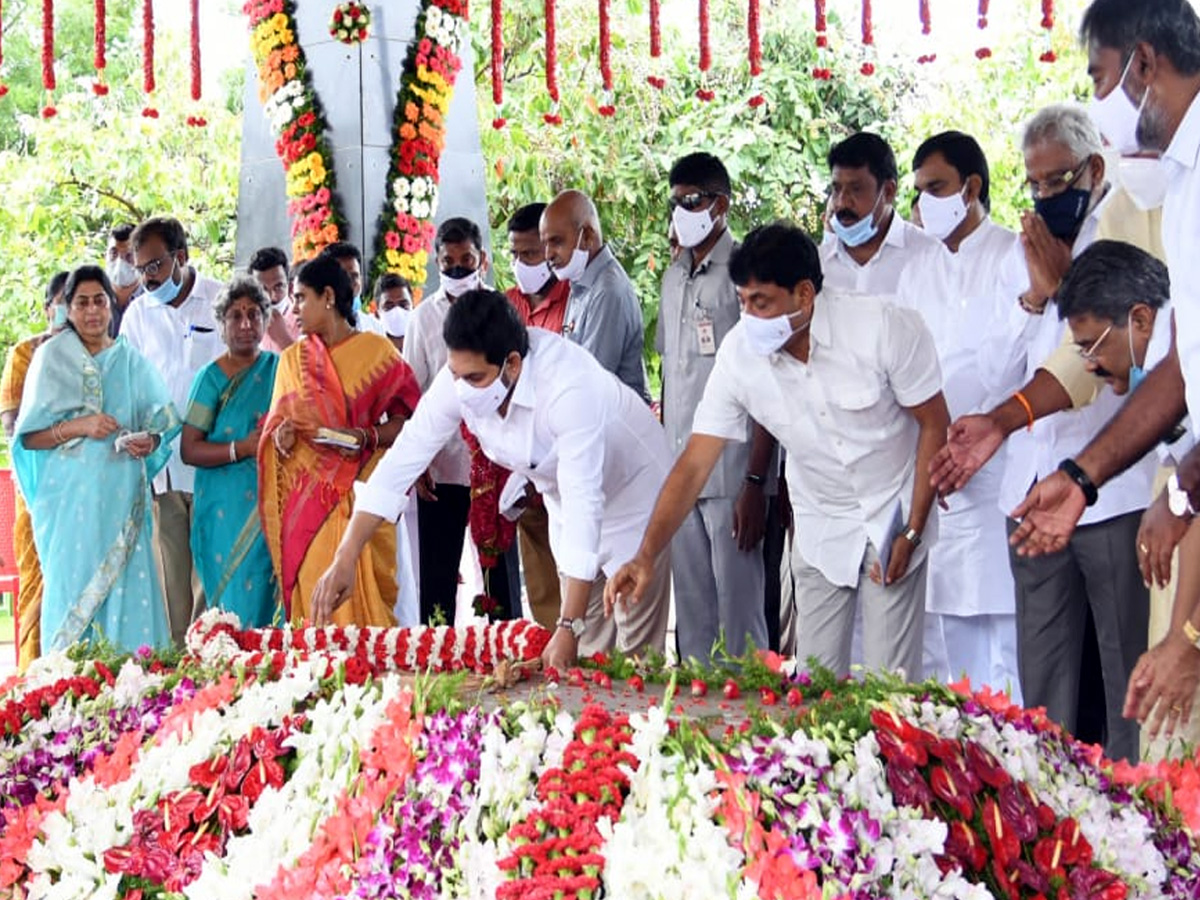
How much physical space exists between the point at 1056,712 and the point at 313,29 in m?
5.00

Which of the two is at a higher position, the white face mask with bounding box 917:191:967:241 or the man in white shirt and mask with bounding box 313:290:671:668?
the white face mask with bounding box 917:191:967:241

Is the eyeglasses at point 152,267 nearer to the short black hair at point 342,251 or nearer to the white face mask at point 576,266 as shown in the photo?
the short black hair at point 342,251

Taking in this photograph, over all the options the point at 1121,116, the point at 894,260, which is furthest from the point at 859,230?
the point at 1121,116

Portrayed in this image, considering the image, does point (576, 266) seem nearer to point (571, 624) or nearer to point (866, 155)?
point (866, 155)

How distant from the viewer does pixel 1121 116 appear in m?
2.55

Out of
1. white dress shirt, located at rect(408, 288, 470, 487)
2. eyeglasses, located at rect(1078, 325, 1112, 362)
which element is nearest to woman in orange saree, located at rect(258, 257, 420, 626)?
white dress shirt, located at rect(408, 288, 470, 487)

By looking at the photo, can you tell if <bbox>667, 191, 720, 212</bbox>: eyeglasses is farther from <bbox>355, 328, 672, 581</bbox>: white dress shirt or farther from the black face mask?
the black face mask

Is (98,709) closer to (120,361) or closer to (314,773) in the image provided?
(314,773)

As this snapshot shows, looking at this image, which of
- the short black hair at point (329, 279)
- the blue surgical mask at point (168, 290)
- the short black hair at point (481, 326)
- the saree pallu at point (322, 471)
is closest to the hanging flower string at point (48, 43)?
the blue surgical mask at point (168, 290)

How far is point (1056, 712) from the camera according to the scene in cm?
357

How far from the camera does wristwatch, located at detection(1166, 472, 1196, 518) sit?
2533 mm

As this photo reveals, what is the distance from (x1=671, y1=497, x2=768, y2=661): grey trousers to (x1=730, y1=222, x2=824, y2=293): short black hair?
1257 mm

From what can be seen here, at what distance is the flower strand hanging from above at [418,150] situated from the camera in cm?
710

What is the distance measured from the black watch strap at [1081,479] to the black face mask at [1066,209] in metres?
1.21
